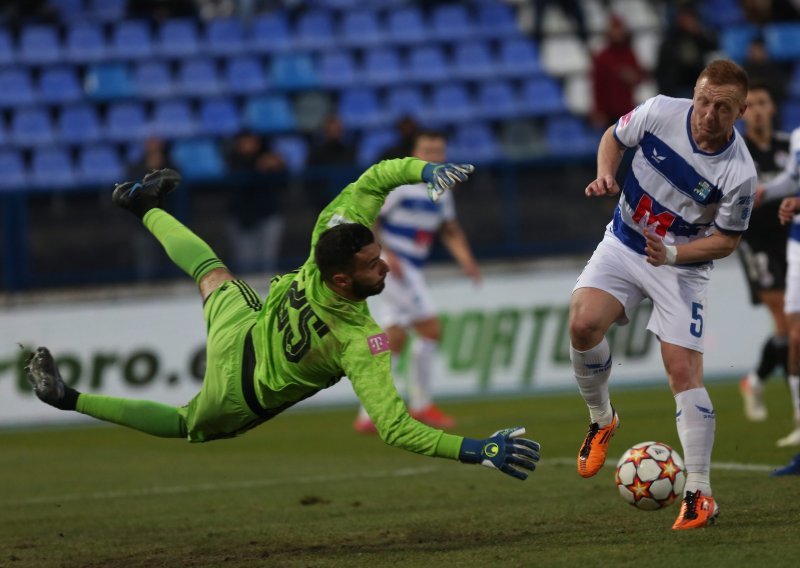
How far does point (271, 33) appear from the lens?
20.7 m

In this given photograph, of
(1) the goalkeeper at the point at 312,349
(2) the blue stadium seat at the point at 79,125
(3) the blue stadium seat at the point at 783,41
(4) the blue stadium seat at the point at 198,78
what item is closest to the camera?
(1) the goalkeeper at the point at 312,349

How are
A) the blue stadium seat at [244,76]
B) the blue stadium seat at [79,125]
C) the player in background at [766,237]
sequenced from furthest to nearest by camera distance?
the blue stadium seat at [244,76], the blue stadium seat at [79,125], the player in background at [766,237]

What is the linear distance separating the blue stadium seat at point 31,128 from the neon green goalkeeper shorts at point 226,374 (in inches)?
466

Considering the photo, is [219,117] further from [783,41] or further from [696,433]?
[696,433]

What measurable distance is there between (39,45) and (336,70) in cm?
425

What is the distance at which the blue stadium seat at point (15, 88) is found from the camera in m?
→ 19.0

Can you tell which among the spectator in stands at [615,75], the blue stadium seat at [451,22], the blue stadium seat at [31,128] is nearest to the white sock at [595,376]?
the spectator in stands at [615,75]

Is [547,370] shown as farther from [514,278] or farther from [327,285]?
[327,285]

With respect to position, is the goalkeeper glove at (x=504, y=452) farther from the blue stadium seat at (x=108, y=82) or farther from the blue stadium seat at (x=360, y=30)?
the blue stadium seat at (x=360, y=30)

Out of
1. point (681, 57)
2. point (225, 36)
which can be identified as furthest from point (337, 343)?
point (225, 36)

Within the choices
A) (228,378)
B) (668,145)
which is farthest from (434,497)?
(668,145)

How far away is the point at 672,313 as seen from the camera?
23.5ft

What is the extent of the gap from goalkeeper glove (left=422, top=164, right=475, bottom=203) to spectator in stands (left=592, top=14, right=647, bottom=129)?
1272cm

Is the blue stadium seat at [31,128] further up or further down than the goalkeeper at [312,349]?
further up
